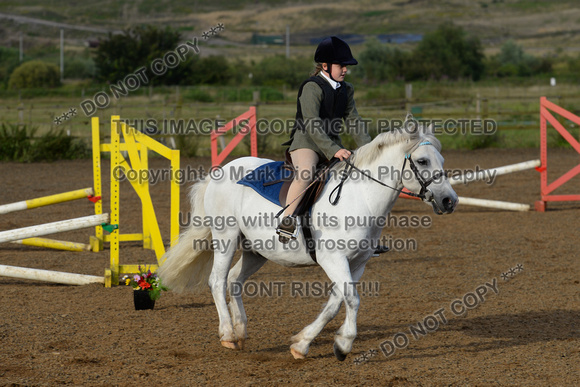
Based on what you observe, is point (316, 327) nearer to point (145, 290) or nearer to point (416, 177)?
point (416, 177)

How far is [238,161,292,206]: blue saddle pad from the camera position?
491 centimetres

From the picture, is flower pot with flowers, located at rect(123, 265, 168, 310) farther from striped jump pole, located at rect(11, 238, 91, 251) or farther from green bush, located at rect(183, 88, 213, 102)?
green bush, located at rect(183, 88, 213, 102)

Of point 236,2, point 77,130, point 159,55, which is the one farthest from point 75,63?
point 236,2

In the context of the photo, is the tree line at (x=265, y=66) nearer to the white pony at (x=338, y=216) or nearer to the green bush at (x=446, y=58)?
the green bush at (x=446, y=58)

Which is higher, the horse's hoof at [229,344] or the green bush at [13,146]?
the horse's hoof at [229,344]

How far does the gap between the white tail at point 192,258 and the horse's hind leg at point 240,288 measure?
38 cm

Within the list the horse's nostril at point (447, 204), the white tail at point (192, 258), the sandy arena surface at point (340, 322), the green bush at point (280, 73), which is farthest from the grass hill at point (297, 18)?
the horse's nostril at point (447, 204)

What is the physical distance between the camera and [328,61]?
4715 millimetres

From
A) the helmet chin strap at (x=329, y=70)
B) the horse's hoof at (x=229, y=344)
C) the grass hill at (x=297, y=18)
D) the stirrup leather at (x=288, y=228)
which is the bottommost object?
the horse's hoof at (x=229, y=344)

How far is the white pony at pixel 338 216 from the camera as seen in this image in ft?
14.4

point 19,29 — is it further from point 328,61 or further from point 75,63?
point 328,61

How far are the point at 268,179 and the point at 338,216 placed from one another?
2.33 ft

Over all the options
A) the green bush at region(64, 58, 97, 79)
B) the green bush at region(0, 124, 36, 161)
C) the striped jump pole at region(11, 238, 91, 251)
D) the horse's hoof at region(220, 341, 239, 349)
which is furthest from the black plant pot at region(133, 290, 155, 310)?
the green bush at region(64, 58, 97, 79)

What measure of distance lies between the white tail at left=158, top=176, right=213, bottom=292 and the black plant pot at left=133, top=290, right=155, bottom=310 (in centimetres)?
33
